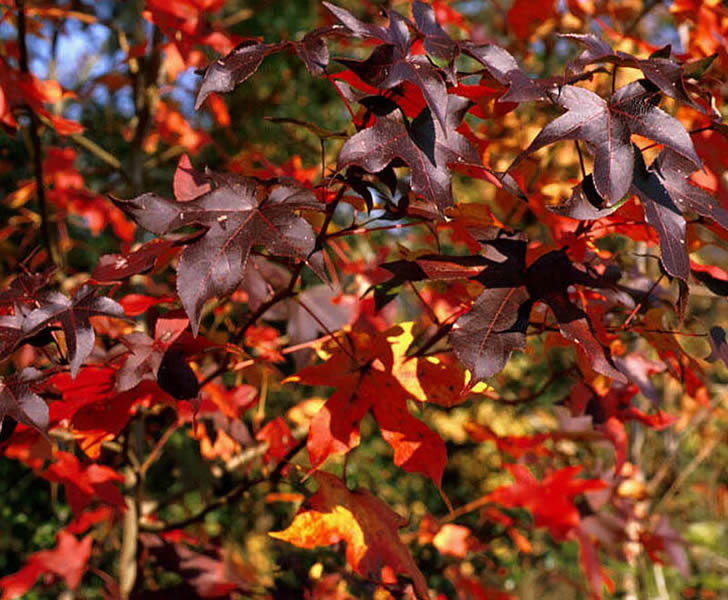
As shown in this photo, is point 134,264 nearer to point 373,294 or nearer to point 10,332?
point 10,332

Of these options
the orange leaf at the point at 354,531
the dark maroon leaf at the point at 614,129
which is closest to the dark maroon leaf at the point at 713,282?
the dark maroon leaf at the point at 614,129

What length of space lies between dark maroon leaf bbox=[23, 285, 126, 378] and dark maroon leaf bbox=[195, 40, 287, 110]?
265mm

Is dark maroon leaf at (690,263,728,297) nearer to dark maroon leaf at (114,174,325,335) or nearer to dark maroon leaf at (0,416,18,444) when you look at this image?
dark maroon leaf at (114,174,325,335)

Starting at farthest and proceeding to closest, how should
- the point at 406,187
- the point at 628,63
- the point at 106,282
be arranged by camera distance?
1. the point at 406,187
2. the point at 106,282
3. the point at 628,63

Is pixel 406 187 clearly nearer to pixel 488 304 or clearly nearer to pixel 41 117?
pixel 488 304

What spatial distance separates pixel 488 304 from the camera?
2.77 feet

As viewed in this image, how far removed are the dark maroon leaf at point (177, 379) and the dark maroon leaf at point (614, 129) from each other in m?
0.48

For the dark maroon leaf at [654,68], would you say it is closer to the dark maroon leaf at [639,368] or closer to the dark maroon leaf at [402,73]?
the dark maroon leaf at [402,73]

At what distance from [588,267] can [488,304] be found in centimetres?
22

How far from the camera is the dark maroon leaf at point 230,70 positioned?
780mm

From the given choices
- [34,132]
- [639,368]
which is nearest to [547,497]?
[639,368]

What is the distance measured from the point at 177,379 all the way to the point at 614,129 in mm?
600

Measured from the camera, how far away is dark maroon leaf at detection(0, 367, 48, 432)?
816 mm

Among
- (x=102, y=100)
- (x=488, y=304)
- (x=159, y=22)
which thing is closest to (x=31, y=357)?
(x=159, y=22)
